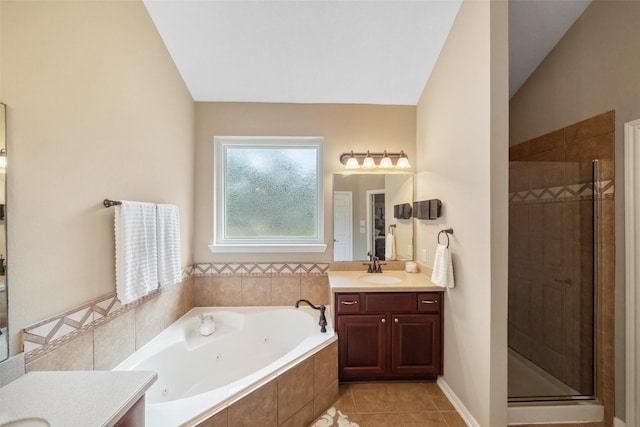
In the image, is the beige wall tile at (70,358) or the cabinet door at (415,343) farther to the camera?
the cabinet door at (415,343)

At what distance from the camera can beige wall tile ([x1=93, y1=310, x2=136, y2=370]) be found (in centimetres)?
152

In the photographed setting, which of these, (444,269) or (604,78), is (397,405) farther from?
(604,78)

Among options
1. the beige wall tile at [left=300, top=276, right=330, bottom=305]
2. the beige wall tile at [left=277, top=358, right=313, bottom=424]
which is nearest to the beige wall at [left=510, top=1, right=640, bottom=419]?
the beige wall tile at [left=277, top=358, right=313, bottom=424]

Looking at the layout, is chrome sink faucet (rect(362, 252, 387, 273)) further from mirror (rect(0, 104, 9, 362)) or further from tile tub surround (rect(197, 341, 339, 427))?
mirror (rect(0, 104, 9, 362))

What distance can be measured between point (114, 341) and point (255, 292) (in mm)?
1281

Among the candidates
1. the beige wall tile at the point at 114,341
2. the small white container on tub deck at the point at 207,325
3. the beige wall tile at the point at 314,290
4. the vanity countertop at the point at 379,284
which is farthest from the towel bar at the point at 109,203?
the beige wall tile at the point at 314,290

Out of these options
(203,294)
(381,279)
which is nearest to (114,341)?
(203,294)

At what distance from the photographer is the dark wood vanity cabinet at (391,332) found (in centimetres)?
220

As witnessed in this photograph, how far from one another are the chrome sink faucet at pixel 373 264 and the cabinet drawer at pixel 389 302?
21.1 inches

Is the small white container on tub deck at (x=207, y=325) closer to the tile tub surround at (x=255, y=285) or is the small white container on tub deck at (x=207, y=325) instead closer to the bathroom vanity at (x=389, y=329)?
the tile tub surround at (x=255, y=285)

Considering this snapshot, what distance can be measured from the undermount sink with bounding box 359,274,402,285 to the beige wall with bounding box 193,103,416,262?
0.47 meters

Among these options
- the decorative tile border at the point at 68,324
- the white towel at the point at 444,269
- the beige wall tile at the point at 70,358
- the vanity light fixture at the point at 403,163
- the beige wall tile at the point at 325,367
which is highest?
the vanity light fixture at the point at 403,163

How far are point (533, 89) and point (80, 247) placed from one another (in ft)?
11.6

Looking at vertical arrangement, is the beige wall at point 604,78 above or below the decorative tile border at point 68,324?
above
